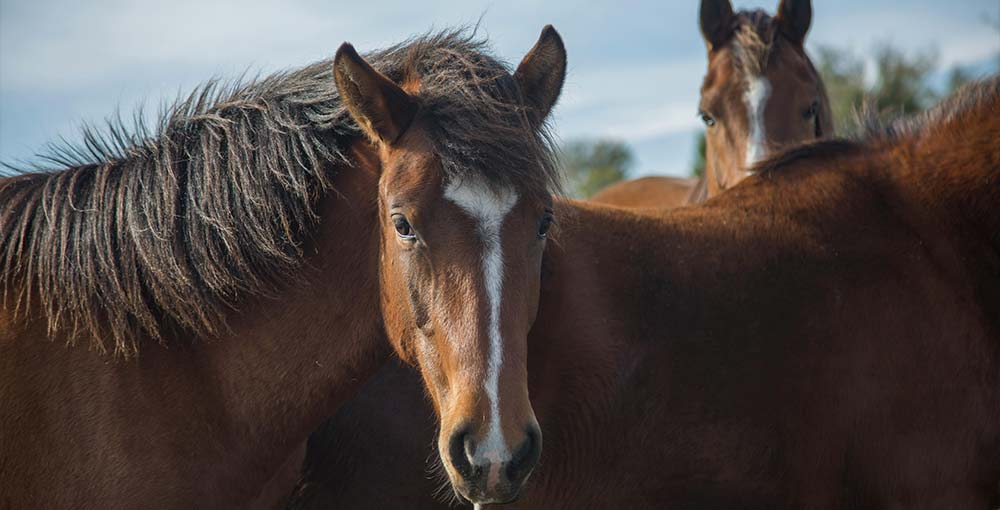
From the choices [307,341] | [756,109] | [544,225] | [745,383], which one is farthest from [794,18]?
[307,341]

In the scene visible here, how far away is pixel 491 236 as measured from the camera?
2.73 m

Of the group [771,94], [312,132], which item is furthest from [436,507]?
[771,94]

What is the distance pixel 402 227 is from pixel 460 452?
733 mm

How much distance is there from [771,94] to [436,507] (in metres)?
3.94

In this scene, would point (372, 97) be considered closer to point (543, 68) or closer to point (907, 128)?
point (543, 68)

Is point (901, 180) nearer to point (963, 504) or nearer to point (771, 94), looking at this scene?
point (963, 504)

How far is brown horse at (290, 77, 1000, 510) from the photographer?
11.8 feet

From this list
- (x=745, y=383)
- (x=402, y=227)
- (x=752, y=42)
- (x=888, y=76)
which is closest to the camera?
(x=402, y=227)

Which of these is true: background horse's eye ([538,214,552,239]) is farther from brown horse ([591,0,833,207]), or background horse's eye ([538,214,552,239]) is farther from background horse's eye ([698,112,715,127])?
background horse's eye ([698,112,715,127])

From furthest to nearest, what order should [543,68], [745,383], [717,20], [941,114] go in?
[717,20] < [941,114] < [745,383] < [543,68]

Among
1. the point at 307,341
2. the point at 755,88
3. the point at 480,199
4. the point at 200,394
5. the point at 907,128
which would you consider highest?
the point at 755,88

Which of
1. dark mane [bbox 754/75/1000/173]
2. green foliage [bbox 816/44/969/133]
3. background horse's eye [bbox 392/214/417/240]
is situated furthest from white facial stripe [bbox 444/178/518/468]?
green foliage [bbox 816/44/969/133]

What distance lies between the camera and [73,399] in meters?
2.95

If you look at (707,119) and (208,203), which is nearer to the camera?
(208,203)
